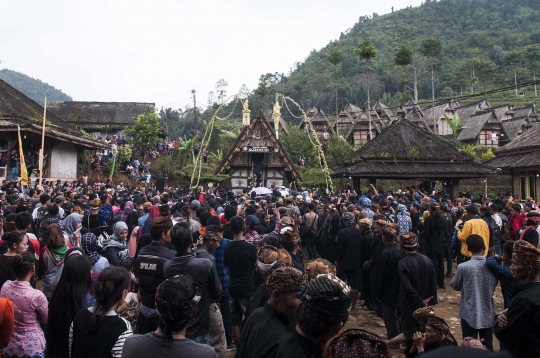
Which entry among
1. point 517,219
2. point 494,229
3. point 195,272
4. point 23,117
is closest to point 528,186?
point 517,219

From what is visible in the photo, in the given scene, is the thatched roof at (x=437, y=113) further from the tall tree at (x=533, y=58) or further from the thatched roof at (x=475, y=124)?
the tall tree at (x=533, y=58)

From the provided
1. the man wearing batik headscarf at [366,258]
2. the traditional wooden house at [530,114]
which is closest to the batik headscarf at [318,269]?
the man wearing batik headscarf at [366,258]

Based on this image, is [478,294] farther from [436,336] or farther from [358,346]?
[358,346]

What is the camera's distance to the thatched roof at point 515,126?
4544 cm

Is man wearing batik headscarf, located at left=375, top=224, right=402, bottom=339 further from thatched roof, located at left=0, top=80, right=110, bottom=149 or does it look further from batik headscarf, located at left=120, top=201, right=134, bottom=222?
thatched roof, located at left=0, top=80, right=110, bottom=149

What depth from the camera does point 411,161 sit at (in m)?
20.7

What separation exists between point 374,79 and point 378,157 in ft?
245

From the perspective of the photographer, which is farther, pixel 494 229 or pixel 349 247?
pixel 494 229

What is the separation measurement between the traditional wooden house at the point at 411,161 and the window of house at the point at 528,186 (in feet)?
13.9

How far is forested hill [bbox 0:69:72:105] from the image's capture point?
137375mm

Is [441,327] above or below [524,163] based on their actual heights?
below

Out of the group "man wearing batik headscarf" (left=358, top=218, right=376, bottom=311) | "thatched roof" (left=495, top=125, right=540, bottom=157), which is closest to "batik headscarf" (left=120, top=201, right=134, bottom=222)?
"man wearing batik headscarf" (left=358, top=218, right=376, bottom=311)

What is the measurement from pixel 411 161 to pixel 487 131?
29.3 m

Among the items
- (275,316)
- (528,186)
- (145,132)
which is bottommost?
(275,316)
